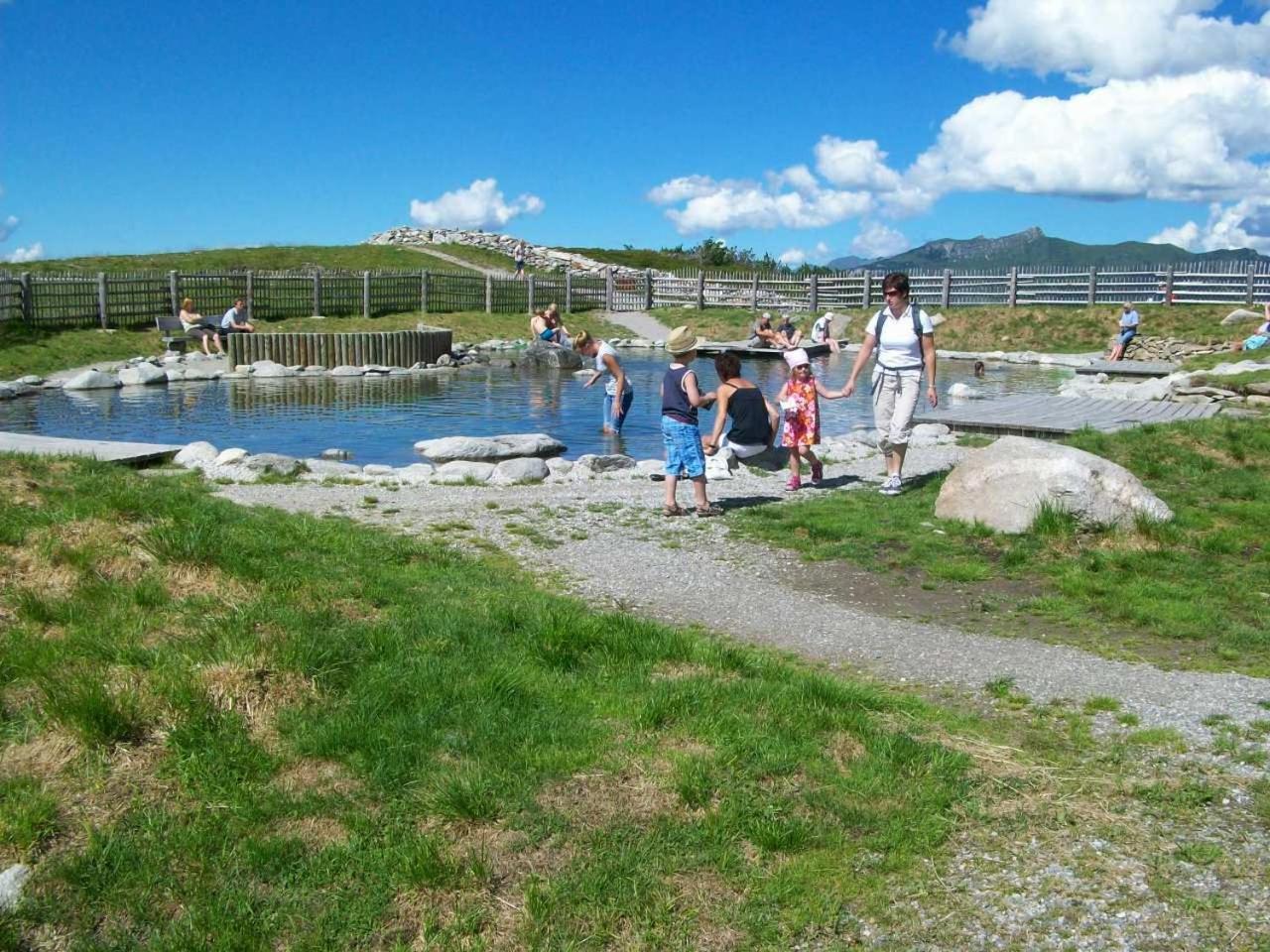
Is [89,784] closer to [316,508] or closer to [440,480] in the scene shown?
[316,508]

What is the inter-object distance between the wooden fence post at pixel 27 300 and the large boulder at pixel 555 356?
42.5ft

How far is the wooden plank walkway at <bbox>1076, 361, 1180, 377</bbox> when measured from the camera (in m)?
25.8

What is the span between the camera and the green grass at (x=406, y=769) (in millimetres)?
3754

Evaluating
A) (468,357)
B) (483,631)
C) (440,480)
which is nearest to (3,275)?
(468,357)

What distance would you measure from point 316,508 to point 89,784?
19.9 feet

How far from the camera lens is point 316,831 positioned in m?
4.13

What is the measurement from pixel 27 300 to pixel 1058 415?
2567cm

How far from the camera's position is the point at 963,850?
4.18 metres

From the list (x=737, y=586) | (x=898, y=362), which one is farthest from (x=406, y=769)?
(x=898, y=362)

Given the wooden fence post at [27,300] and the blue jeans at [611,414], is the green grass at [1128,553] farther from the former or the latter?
the wooden fence post at [27,300]

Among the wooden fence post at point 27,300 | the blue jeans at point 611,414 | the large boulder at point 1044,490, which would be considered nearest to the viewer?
the large boulder at point 1044,490

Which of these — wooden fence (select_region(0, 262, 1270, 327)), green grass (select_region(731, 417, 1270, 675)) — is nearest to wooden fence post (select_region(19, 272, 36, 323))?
wooden fence (select_region(0, 262, 1270, 327))

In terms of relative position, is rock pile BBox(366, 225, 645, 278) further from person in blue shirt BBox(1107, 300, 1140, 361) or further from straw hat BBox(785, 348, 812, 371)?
straw hat BBox(785, 348, 812, 371)

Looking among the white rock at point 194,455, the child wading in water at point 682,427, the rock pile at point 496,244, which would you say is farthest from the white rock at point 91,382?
the rock pile at point 496,244
